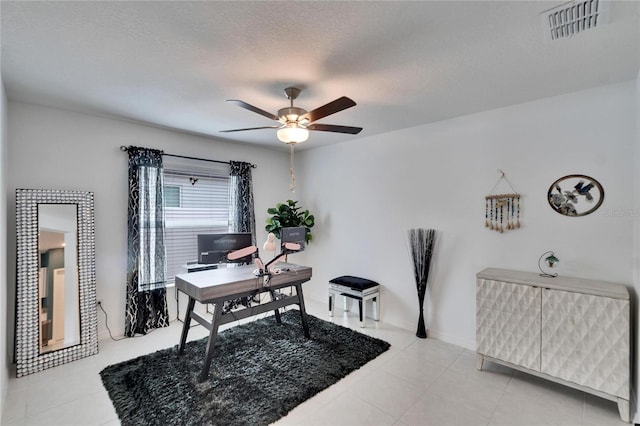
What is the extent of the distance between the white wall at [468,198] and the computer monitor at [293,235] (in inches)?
22.7

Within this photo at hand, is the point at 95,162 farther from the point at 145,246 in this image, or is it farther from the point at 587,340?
the point at 587,340

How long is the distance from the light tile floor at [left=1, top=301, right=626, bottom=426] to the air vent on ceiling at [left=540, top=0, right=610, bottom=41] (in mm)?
2591

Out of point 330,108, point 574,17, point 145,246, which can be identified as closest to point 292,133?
point 330,108

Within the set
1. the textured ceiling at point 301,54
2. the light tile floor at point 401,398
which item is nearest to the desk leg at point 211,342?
the light tile floor at point 401,398

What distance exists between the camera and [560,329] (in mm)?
2266

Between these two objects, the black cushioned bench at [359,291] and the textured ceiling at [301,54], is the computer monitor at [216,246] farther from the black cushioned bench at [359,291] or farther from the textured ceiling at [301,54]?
the textured ceiling at [301,54]

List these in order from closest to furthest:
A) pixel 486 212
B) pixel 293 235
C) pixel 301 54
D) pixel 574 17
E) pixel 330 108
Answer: pixel 574 17, pixel 301 54, pixel 330 108, pixel 486 212, pixel 293 235

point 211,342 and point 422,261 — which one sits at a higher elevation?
point 422,261

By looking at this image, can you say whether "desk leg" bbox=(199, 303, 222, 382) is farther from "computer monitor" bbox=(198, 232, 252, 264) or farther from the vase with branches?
the vase with branches

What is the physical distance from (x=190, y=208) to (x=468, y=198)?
3.60 meters

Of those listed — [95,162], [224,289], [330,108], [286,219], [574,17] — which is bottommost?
[224,289]

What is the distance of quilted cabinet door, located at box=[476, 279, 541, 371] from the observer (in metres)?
2.39

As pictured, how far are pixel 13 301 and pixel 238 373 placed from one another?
231 centimetres

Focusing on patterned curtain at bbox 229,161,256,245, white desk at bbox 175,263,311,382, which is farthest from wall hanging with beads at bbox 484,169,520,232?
patterned curtain at bbox 229,161,256,245
